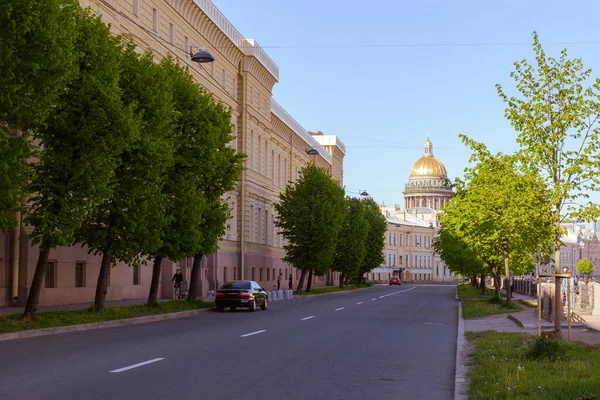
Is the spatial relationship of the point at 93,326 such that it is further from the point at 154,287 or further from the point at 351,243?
the point at 351,243

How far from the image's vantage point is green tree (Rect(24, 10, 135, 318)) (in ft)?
80.5

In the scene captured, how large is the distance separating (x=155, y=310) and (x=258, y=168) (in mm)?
35010

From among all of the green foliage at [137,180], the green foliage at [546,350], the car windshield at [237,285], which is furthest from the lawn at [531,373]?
the car windshield at [237,285]

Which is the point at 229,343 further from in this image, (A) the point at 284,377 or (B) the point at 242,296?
(B) the point at 242,296

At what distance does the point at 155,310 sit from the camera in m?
32.5

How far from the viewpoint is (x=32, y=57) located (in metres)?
21.3

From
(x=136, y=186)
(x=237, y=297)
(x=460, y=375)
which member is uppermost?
(x=136, y=186)

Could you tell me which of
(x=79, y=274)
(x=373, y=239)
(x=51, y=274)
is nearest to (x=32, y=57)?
(x=51, y=274)

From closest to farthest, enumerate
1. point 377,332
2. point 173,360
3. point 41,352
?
point 173,360 → point 41,352 → point 377,332

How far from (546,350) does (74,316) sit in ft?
52.0

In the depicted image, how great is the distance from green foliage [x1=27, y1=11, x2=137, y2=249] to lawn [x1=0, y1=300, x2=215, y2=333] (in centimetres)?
213

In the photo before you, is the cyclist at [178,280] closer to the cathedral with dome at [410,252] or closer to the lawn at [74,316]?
the lawn at [74,316]

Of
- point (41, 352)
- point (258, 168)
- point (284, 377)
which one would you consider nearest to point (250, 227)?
point (258, 168)

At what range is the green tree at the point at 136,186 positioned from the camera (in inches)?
1134
